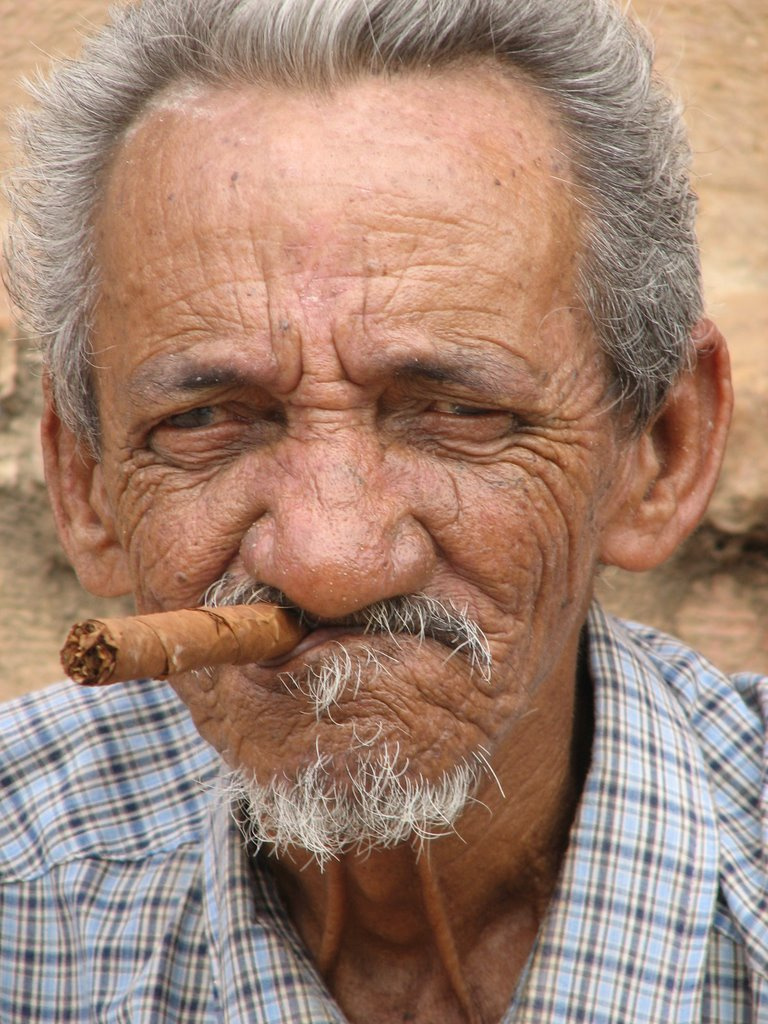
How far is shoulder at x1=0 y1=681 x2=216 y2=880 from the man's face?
569mm

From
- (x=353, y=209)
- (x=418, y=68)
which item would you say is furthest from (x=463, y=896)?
(x=418, y=68)

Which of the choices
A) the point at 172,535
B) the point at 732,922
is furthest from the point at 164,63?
the point at 732,922

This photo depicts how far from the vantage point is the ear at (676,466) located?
7.84 ft

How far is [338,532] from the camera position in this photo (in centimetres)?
187

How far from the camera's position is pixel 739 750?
257 cm

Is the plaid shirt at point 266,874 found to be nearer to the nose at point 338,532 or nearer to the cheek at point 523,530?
the cheek at point 523,530

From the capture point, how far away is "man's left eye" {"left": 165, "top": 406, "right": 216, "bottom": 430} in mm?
2119

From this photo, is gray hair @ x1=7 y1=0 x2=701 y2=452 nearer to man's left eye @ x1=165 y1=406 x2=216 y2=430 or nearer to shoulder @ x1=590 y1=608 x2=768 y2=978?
man's left eye @ x1=165 y1=406 x2=216 y2=430

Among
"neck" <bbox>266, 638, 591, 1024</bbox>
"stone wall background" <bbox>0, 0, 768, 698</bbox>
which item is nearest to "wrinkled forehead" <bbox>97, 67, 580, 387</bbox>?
"neck" <bbox>266, 638, 591, 1024</bbox>

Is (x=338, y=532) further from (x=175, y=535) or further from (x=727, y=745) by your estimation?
(x=727, y=745)

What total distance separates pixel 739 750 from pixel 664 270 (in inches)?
36.9

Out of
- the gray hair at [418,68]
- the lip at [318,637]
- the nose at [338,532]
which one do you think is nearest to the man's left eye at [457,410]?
the nose at [338,532]

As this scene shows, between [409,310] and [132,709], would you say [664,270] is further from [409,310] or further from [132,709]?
[132,709]

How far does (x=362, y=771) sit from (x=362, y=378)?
1.95 ft
